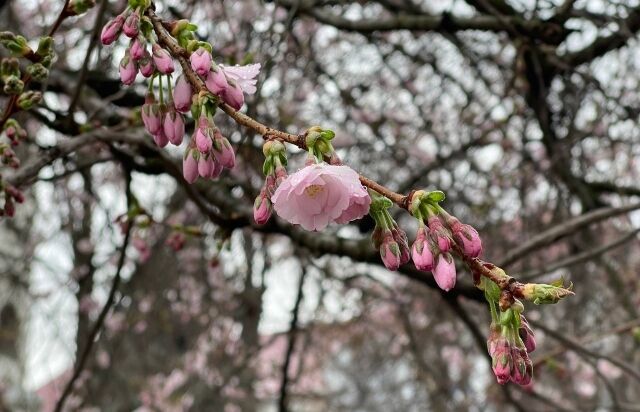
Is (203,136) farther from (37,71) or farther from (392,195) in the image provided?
(37,71)

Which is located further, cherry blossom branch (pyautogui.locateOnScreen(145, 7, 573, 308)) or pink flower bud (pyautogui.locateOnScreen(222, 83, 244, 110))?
pink flower bud (pyautogui.locateOnScreen(222, 83, 244, 110))

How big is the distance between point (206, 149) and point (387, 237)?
13.5 inches

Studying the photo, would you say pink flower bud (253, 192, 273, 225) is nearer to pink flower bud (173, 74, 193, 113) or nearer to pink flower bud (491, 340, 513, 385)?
pink flower bud (173, 74, 193, 113)

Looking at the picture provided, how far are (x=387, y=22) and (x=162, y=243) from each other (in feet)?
12.6

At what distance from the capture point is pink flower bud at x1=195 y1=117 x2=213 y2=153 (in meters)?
1.26

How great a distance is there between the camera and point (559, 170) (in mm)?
4059

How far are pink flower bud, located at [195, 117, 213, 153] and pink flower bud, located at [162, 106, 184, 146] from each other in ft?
0.48

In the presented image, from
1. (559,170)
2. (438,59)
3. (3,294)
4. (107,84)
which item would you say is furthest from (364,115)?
(3,294)

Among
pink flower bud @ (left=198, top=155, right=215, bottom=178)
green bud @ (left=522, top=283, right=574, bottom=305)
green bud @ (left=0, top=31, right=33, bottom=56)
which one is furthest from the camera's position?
green bud @ (left=0, top=31, right=33, bottom=56)

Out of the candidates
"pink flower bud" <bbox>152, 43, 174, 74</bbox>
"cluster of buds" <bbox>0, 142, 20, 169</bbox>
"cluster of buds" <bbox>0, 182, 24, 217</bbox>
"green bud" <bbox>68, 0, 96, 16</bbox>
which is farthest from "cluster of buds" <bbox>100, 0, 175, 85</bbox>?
"cluster of buds" <bbox>0, 182, 24, 217</bbox>

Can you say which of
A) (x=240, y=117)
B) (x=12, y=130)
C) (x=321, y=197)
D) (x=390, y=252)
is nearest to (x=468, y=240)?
(x=390, y=252)

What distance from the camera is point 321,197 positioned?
4.18ft

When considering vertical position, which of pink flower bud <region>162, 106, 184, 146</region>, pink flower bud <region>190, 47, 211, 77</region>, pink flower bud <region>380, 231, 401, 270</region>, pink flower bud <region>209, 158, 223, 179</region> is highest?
pink flower bud <region>190, 47, 211, 77</region>

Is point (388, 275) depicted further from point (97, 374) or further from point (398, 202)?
point (398, 202)
